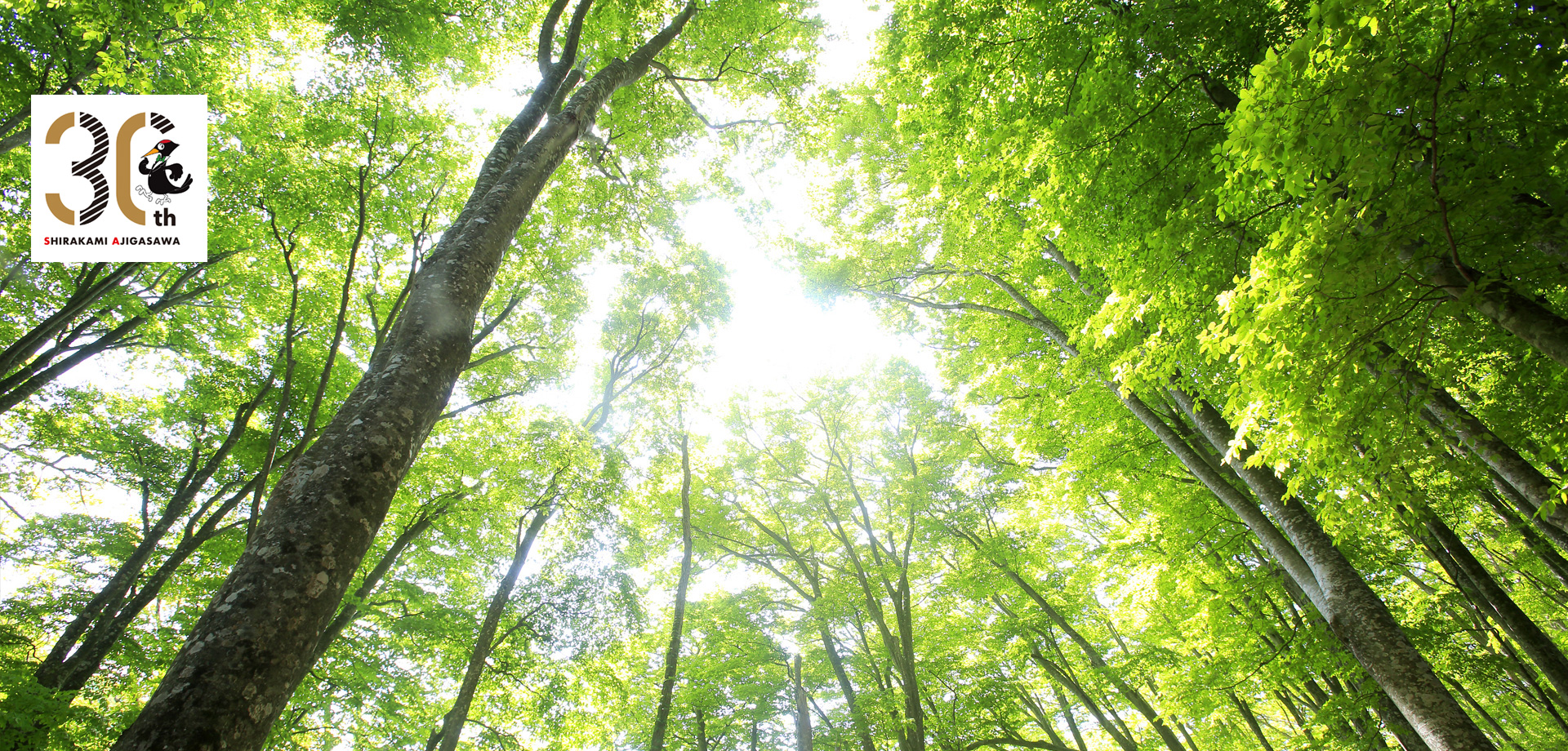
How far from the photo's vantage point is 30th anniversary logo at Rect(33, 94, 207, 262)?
6035mm

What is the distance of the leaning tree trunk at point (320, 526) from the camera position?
1.44 metres

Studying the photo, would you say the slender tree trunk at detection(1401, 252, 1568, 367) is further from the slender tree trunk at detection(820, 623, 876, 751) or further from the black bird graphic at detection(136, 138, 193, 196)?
the black bird graphic at detection(136, 138, 193, 196)

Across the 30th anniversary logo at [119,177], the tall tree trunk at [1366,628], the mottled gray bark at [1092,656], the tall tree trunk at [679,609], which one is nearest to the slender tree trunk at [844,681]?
the tall tree trunk at [679,609]

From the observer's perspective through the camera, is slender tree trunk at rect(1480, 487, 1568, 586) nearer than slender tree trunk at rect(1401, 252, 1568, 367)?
No

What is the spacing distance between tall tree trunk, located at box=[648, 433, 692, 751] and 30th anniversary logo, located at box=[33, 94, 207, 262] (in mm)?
8816

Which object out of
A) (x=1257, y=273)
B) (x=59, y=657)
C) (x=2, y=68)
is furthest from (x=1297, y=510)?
(x=59, y=657)

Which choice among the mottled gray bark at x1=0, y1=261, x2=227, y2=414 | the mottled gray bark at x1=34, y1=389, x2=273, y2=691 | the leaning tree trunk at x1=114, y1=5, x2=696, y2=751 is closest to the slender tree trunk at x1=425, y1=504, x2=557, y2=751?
the mottled gray bark at x1=34, y1=389, x2=273, y2=691

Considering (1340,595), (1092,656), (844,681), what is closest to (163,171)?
(1340,595)

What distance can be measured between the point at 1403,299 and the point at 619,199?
26.5 feet

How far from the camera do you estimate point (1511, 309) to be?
294 centimetres

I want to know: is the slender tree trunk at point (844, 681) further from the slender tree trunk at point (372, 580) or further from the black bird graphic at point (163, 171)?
the black bird graphic at point (163, 171)

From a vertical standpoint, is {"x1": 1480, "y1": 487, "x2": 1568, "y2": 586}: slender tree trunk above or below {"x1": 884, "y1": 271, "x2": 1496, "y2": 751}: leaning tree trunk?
above

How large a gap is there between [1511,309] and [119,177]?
1270 cm

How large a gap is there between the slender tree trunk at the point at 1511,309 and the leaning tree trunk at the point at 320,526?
4957 millimetres
